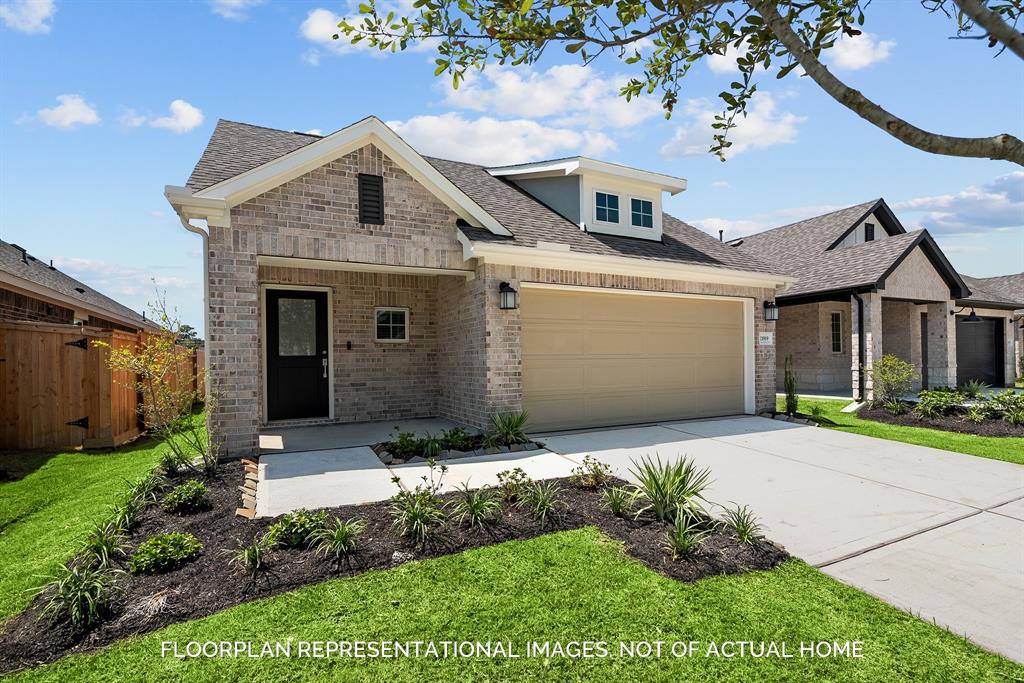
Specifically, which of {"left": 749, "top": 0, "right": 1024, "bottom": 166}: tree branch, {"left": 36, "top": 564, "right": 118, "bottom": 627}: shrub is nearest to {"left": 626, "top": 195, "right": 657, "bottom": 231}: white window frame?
{"left": 749, "top": 0, "right": 1024, "bottom": 166}: tree branch

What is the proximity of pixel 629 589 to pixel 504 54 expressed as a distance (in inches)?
142

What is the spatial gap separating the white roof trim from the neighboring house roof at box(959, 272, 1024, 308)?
486 inches

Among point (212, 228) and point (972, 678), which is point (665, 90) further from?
point (212, 228)

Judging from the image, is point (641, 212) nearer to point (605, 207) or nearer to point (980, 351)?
point (605, 207)

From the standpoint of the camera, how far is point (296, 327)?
9422mm

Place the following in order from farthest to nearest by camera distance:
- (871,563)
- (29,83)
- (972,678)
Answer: (29,83) < (871,563) < (972,678)

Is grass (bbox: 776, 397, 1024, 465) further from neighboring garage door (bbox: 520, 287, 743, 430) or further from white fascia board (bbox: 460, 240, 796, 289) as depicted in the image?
white fascia board (bbox: 460, 240, 796, 289)

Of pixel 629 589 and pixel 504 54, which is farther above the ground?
pixel 504 54

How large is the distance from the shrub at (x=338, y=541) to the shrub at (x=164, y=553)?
895mm

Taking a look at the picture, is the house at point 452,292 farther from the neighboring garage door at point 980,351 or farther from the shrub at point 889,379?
the neighboring garage door at point 980,351

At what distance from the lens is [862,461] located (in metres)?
7.00

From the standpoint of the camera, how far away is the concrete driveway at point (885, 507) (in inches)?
133

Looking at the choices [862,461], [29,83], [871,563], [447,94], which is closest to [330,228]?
[447,94]

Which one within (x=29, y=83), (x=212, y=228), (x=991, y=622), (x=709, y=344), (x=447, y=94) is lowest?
(x=991, y=622)
